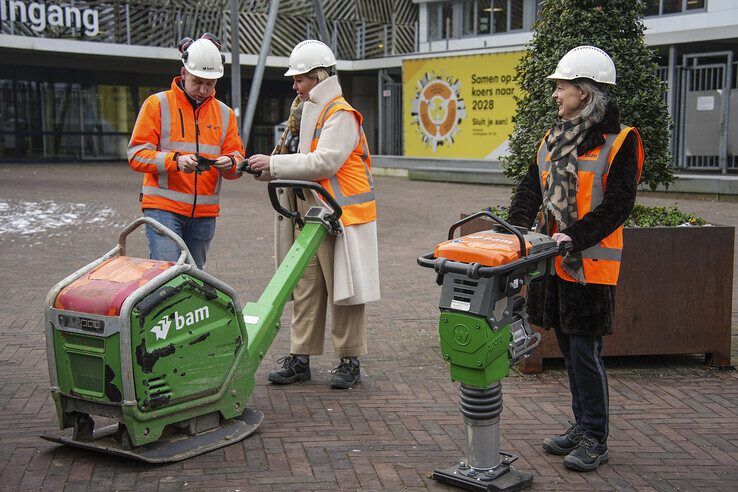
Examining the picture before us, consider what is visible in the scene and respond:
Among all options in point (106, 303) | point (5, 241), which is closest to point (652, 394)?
point (106, 303)

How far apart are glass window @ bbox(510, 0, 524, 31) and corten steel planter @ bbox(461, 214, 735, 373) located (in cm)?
2331

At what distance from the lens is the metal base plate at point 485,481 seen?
3781 millimetres

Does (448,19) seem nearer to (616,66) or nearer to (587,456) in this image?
(616,66)

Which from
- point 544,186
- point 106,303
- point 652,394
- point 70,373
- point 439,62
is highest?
point 439,62

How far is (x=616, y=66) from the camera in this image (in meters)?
5.85

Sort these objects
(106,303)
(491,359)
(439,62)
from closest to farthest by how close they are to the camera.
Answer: (491,359) < (106,303) < (439,62)

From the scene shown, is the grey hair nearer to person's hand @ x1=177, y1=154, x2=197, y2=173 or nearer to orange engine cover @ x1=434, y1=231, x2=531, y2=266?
orange engine cover @ x1=434, y1=231, x2=531, y2=266

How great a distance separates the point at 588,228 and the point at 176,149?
251 centimetres

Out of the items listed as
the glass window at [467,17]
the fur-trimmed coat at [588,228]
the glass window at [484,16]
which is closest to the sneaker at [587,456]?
the fur-trimmed coat at [588,228]

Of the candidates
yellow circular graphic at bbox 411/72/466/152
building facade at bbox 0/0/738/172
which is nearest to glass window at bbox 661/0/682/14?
building facade at bbox 0/0/738/172

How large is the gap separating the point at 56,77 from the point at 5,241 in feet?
56.9

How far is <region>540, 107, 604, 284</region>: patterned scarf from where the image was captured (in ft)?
→ 13.5

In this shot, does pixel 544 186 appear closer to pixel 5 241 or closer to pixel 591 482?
pixel 591 482

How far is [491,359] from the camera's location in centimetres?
360
